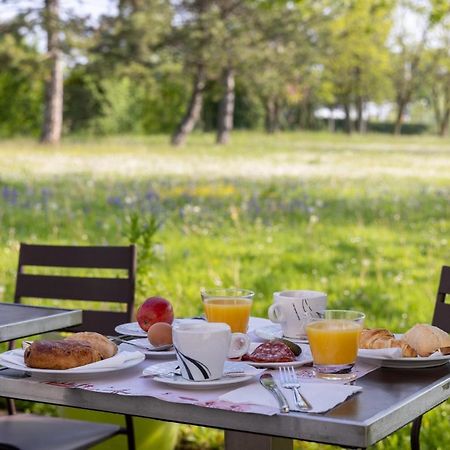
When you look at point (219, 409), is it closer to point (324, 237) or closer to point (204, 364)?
point (204, 364)

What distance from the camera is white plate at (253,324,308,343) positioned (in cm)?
253

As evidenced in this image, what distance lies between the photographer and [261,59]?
29.7 meters

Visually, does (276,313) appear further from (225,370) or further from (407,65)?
(407,65)

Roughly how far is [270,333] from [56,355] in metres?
0.64

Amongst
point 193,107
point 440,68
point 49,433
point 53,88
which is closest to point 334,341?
point 49,433

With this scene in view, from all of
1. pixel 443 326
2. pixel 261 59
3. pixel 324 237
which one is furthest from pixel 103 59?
pixel 443 326

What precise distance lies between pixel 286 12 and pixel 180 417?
30009 mm

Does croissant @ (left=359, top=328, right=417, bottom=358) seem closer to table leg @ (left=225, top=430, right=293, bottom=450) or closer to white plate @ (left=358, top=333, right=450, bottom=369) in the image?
white plate @ (left=358, top=333, right=450, bottom=369)

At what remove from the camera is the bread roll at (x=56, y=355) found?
2.14 meters

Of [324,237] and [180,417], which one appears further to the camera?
[324,237]

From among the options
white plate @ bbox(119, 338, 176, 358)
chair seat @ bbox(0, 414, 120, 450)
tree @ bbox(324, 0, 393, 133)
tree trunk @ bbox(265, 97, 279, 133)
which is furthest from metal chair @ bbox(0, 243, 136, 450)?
tree trunk @ bbox(265, 97, 279, 133)

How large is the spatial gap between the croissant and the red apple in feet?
1.68

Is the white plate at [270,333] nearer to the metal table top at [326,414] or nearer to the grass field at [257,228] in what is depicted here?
the metal table top at [326,414]

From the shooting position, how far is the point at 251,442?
2.28 metres
